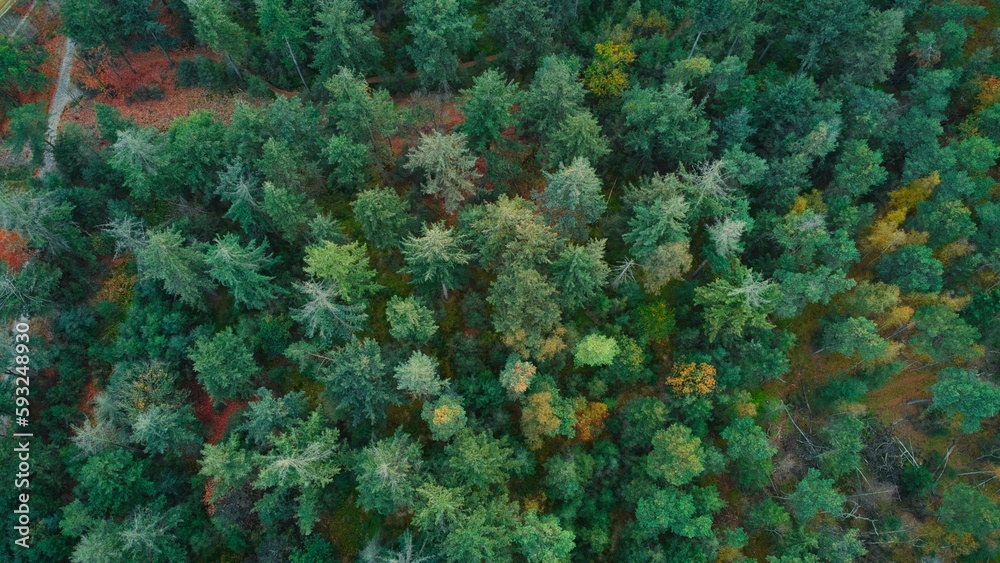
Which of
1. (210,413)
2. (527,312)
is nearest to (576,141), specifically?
(527,312)

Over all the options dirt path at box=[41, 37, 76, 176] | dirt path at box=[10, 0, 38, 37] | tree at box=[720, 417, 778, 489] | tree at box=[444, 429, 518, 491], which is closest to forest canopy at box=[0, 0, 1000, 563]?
tree at box=[720, 417, 778, 489]

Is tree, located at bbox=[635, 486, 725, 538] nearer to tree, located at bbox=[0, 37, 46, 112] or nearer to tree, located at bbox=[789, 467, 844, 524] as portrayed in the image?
tree, located at bbox=[789, 467, 844, 524]

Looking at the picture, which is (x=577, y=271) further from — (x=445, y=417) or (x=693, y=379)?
(x=445, y=417)

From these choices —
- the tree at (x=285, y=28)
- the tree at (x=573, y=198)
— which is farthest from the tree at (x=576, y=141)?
the tree at (x=285, y=28)

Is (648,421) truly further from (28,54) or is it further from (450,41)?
(28,54)

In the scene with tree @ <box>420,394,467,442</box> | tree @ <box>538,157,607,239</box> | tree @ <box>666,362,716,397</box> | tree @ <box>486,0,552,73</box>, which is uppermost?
tree @ <box>486,0,552,73</box>

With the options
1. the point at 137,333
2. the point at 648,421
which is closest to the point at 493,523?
the point at 648,421
